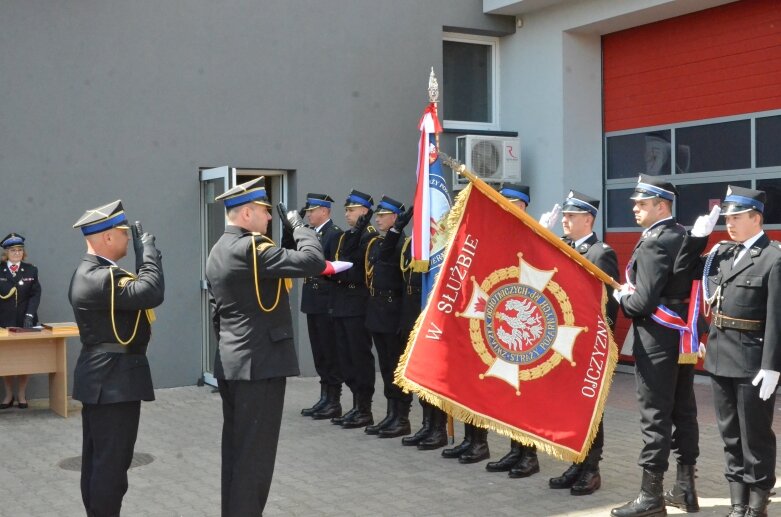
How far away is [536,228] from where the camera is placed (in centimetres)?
587

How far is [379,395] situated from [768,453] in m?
5.58

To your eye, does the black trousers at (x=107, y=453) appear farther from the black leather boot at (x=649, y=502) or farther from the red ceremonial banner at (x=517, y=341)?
the black leather boot at (x=649, y=502)

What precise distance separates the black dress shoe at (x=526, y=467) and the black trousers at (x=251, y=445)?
2.21 meters

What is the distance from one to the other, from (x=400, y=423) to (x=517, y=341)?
99.2 inches

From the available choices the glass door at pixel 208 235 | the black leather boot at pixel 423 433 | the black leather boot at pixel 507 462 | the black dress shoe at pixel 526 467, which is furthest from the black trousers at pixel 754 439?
the glass door at pixel 208 235

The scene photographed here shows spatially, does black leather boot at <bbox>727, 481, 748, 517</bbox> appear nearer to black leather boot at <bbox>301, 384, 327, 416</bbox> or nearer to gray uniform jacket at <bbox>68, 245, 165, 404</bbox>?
gray uniform jacket at <bbox>68, 245, 165, 404</bbox>

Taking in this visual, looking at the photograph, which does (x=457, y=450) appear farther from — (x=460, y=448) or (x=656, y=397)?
(x=656, y=397)

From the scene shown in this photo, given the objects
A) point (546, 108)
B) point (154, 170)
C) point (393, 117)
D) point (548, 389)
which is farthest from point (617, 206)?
point (548, 389)

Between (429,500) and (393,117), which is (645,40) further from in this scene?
(429,500)

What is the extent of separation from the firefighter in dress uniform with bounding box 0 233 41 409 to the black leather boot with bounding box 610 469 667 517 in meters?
6.24

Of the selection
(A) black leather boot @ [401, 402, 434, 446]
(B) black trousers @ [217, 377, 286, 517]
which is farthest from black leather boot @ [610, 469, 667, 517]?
(A) black leather boot @ [401, 402, 434, 446]

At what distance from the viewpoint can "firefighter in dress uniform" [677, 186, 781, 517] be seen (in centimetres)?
508

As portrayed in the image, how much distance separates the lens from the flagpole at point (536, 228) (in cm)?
578

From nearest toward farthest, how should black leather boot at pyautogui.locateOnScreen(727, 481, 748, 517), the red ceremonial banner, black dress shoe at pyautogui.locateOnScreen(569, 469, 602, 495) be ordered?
black leather boot at pyautogui.locateOnScreen(727, 481, 748, 517) → the red ceremonial banner → black dress shoe at pyautogui.locateOnScreen(569, 469, 602, 495)
